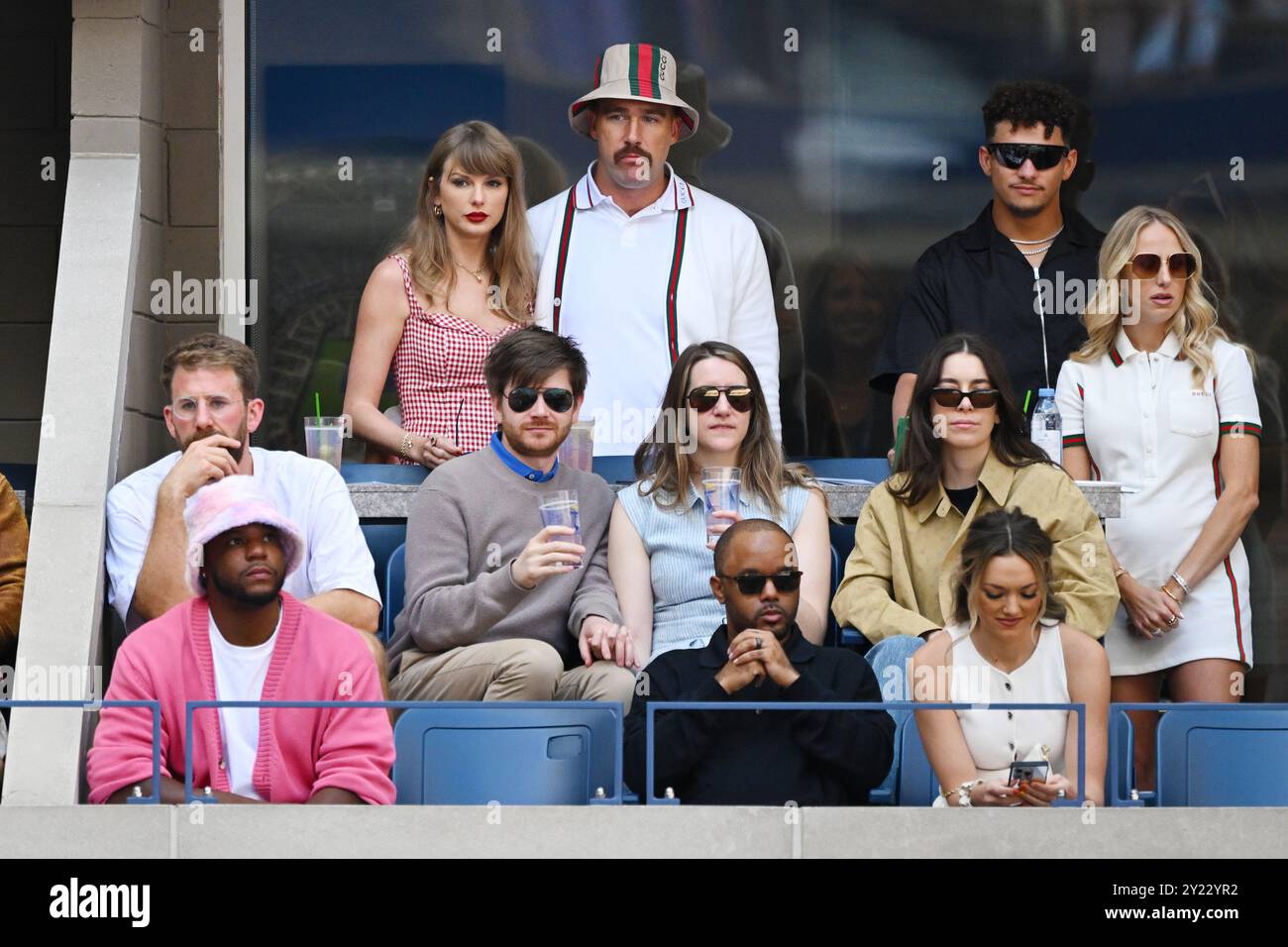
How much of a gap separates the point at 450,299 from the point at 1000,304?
6.41 feet

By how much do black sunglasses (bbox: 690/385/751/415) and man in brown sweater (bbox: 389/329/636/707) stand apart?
0.35 metres

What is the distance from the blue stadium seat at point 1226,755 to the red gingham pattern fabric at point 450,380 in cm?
270

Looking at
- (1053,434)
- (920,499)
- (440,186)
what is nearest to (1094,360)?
(1053,434)

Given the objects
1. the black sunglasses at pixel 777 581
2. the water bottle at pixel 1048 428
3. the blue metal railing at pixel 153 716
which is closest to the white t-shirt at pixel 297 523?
the blue metal railing at pixel 153 716

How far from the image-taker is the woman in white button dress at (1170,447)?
7434 mm

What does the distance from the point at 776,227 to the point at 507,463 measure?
116 inches

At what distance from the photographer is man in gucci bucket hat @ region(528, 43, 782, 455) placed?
8188 millimetres

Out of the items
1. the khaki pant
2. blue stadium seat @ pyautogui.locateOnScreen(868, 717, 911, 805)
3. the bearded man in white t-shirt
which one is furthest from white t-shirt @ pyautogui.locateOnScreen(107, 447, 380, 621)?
blue stadium seat @ pyautogui.locateOnScreen(868, 717, 911, 805)

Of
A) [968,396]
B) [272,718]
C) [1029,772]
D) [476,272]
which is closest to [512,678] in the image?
[272,718]

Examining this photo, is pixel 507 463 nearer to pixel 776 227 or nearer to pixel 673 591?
Answer: pixel 673 591

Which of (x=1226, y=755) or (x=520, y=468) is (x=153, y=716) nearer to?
(x=520, y=468)

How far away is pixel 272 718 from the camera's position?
19.8 feet

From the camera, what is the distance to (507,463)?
703 cm

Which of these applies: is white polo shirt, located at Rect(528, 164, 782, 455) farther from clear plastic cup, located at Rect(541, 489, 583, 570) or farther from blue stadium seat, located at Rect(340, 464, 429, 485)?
clear plastic cup, located at Rect(541, 489, 583, 570)
